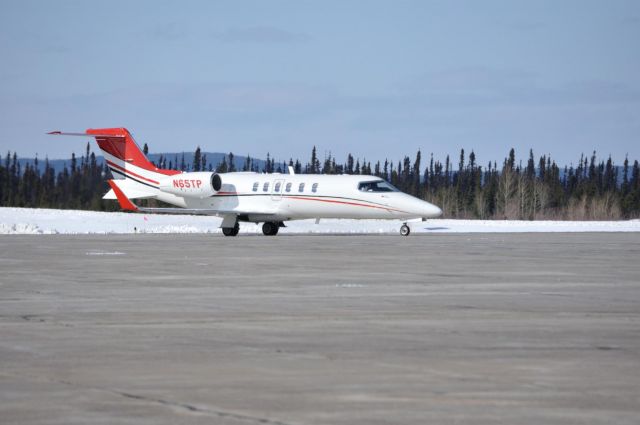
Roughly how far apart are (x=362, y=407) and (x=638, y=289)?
11.1m

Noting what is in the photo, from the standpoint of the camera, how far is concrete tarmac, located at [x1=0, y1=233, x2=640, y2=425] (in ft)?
A: 24.3

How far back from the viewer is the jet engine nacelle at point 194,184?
49625mm

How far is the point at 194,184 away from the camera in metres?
50.0

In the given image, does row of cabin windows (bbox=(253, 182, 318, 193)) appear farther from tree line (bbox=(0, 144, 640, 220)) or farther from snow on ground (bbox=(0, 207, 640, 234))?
tree line (bbox=(0, 144, 640, 220))

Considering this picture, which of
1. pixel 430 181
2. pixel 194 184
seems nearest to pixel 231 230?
pixel 194 184

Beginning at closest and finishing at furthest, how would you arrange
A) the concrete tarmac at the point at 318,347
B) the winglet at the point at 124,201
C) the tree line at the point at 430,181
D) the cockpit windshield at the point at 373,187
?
the concrete tarmac at the point at 318,347 < the cockpit windshield at the point at 373,187 < the winglet at the point at 124,201 < the tree line at the point at 430,181

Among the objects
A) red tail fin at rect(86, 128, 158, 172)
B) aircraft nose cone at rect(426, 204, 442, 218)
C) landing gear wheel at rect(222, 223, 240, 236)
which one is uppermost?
red tail fin at rect(86, 128, 158, 172)

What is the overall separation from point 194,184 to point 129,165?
441 centimetres

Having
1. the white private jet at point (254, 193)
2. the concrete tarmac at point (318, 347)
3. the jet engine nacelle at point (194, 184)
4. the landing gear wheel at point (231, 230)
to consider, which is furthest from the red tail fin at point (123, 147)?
the concrete tarmac at point (318, 347)

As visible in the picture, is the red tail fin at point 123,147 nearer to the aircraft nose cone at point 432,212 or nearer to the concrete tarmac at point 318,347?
the aircraft nose cone at point 432,212

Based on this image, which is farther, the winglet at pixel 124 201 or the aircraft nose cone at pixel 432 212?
the winglet at pixel 124 201

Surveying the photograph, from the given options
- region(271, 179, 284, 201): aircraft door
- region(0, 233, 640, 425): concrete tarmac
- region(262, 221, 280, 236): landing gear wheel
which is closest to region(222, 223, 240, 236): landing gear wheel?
region(262, 221, 280, 236): landing gear wheel

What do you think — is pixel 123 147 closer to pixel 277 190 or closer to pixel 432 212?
pixel 277 190

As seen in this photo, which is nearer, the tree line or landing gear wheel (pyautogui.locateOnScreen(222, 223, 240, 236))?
landing gear wheel (pyautogui.locateOnScreen(222, 223, 240, 236))
